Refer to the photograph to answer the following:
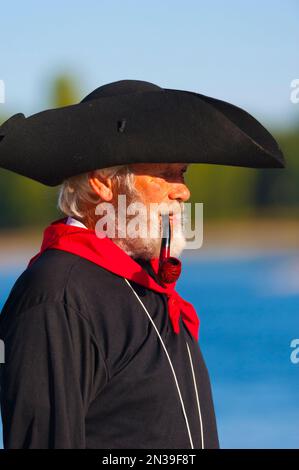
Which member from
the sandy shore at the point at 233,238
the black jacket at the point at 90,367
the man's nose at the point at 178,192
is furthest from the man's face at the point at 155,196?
the sandy shore at the point at 233,238

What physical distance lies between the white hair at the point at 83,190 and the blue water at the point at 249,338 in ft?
16.5

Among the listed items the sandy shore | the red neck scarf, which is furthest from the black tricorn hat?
the sandy shore

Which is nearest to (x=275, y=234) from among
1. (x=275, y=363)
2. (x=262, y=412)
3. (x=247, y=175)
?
(x=247, y=175)

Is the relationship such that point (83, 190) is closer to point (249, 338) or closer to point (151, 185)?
point (151, 185)

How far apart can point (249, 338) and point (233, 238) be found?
9535 millimetres

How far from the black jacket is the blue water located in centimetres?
498

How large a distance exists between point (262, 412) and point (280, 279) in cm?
1101

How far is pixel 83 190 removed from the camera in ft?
10.3

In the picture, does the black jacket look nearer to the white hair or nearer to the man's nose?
the white hair

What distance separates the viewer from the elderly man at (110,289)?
284 centimetres

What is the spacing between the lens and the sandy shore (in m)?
23.6

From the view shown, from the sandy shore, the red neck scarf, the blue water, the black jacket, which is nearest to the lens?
the black jacket

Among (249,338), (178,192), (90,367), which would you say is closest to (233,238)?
(249,338)

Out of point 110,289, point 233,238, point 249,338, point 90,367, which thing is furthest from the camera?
point 233,238
